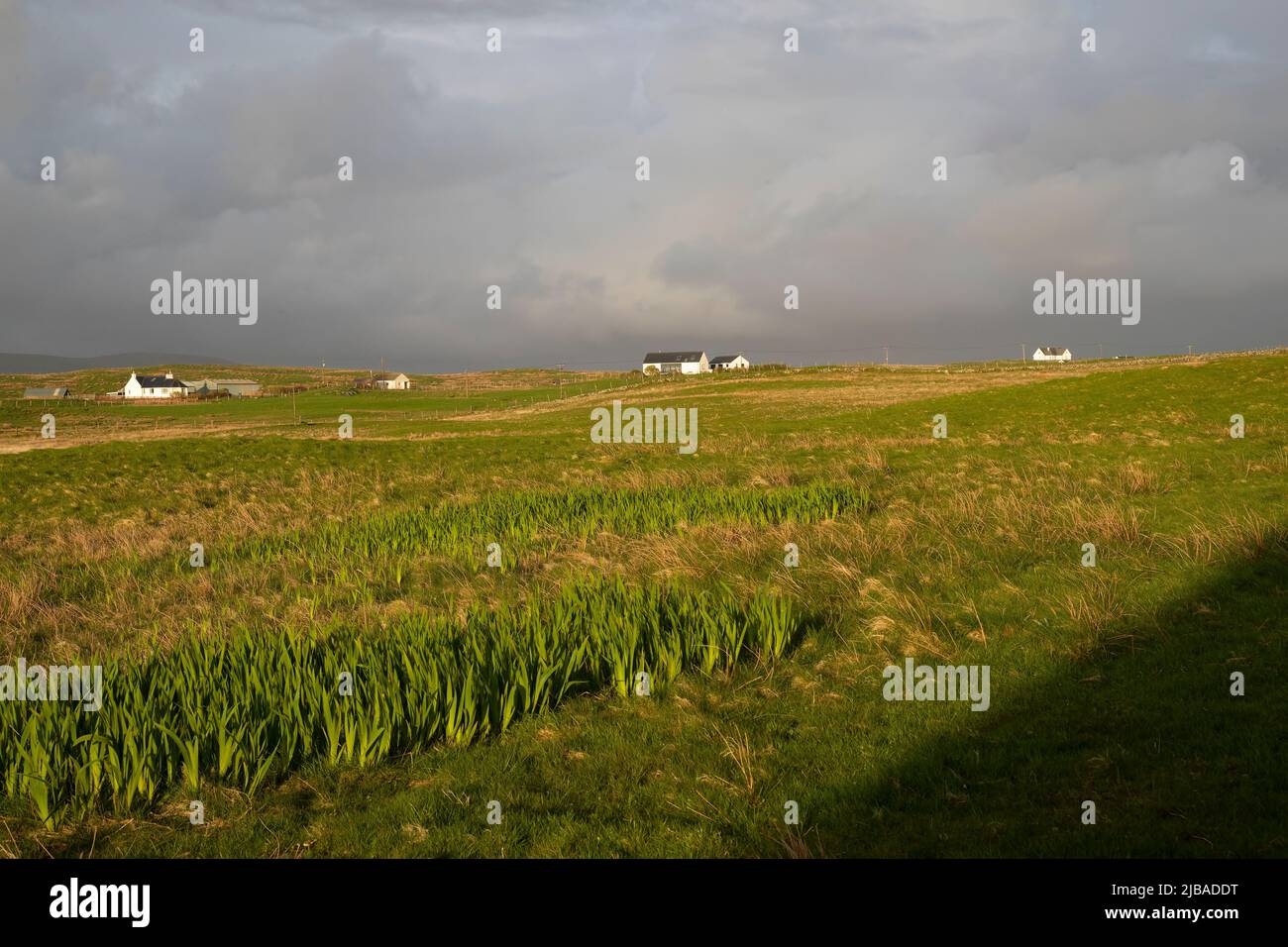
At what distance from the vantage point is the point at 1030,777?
6.11 m

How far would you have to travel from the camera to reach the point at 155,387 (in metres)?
160

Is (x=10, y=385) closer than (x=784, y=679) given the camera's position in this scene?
No

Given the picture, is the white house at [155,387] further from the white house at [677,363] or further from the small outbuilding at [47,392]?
the white house at [677,363]

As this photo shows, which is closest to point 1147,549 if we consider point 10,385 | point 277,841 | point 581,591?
point 581,591

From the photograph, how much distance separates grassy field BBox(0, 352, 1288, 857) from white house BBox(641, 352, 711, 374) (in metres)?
153

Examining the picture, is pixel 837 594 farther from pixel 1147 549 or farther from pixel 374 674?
pixel 374 674

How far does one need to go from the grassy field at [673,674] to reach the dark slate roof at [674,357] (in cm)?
15462

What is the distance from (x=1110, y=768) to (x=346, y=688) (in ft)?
20.8

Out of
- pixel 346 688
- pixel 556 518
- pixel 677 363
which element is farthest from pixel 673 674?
pixel 677 363

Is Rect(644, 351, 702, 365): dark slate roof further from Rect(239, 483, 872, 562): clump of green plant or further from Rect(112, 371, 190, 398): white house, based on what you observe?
Rect(239, 483, 872, 562): clump of green plant

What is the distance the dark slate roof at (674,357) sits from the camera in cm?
17325

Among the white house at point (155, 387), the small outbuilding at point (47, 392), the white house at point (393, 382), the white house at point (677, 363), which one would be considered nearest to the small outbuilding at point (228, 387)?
the white house at point (155, 387)
